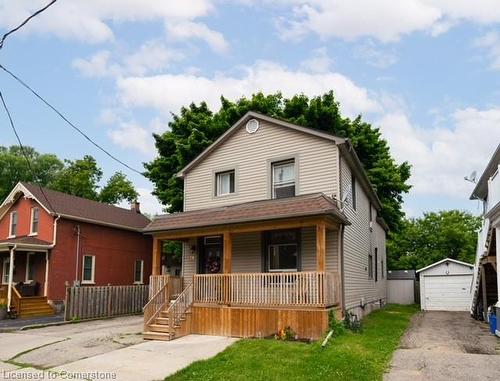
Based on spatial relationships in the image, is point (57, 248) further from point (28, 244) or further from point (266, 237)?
point (266, 237)

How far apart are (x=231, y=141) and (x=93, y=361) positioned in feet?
31.0

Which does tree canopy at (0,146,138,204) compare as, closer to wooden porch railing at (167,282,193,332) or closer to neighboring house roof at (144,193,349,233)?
neighboring house roof at (144,193,349,233)

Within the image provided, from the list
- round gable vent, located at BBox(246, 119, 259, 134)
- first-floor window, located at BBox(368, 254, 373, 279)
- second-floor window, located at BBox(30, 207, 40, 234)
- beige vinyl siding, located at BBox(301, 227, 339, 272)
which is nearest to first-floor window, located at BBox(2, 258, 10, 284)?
second-floor window, located at BBox(30, 207, 40, 234)

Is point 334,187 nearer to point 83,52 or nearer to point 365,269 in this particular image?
point 365,269

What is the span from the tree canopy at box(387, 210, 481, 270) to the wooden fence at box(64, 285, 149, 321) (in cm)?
2577

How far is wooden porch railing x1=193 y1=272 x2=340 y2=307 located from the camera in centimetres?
1195

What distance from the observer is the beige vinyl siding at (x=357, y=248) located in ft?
49.4

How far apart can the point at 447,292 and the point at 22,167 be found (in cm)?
4098

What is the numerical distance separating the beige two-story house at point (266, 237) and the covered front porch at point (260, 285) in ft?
0.10

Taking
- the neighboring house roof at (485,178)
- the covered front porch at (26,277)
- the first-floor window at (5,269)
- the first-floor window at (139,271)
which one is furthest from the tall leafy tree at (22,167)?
the neighboring house roof at (485,178)

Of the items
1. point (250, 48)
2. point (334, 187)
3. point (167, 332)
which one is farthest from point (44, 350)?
point (250, 48)

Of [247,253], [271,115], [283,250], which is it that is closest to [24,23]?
[247,253]

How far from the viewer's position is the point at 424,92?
16.8 meters

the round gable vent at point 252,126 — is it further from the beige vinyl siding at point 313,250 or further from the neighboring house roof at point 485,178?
the neighboring house roof at point 485,178
